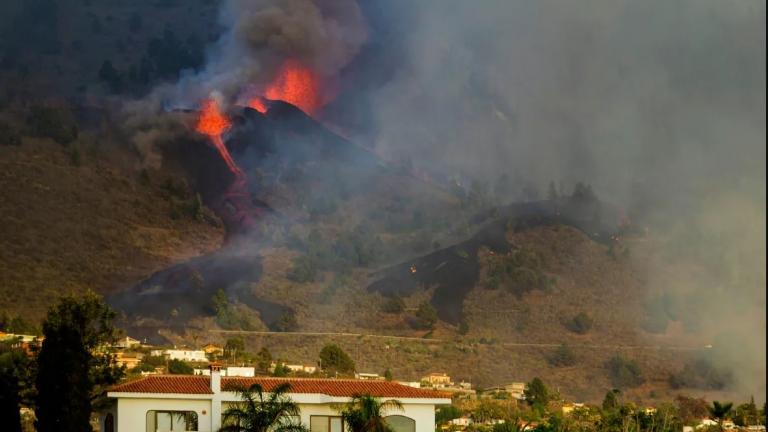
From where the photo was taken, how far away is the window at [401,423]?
58781 mm

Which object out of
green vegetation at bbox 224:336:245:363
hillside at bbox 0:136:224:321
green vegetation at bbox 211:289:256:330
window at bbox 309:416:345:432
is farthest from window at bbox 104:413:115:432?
green vegetation at bbox 211:289:256:330

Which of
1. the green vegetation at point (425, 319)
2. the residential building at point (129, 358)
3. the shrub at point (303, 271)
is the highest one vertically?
the shrub at point (303, 271)

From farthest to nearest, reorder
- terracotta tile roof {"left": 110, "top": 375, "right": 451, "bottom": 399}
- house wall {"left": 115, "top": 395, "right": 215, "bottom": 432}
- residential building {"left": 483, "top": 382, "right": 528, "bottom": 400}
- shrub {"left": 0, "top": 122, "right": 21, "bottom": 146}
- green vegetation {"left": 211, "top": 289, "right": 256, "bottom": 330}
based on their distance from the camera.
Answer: shrub {"left": 0, "top": 122, "right": 21, "bottom": 146}
green vegetation {"left": 211, "top": 289, "right": 256, "bottom": 330}
residential building {"left": 483, "top": 382, "right": 528, "bottom": 400}
terracotta tile roof {"left": 110, "top": 375, "right": 451, "bottom": 399}
house wall {"left": 115, "top": 395, "right": 215, "bottom": 432}

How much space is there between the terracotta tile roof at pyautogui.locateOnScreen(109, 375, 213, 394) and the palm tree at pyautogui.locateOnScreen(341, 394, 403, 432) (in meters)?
5.72

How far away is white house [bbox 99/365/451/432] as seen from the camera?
56906mm

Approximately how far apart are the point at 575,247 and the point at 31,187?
71.6m

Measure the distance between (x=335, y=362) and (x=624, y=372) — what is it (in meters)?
47.0

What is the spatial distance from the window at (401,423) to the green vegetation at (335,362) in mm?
50871

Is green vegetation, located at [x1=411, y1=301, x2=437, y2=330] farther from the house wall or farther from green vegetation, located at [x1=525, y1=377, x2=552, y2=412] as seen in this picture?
the house wall

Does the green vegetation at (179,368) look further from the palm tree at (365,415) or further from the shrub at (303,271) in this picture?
the shrub at (303,271)

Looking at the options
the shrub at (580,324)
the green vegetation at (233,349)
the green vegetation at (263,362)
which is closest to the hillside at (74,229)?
the green vegetation at (233,349)

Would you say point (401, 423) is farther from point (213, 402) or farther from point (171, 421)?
point (171, 421)

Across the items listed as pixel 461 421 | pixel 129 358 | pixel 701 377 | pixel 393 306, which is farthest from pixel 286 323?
pixel 461 421

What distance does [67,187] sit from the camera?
183375mm
